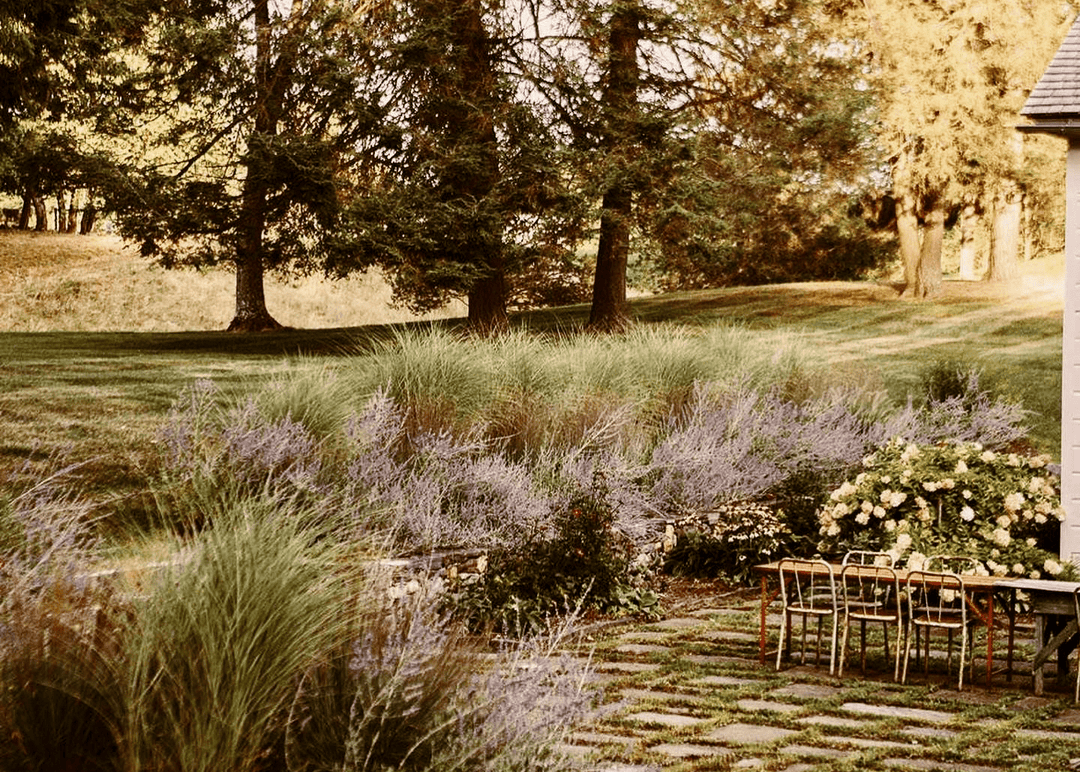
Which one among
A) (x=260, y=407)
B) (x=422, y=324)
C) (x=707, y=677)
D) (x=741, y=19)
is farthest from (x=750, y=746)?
(x=422, y=324)

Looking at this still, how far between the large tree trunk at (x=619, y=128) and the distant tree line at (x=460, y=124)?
0.05 m

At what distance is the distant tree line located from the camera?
2005 centimetres

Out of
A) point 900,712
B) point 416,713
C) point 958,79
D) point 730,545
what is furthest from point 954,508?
point 958,79

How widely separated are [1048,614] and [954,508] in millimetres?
2303

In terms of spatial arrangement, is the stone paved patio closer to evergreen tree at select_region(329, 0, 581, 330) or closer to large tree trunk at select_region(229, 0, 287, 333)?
evergreen tree at select_region(329, 0, 581, 330)

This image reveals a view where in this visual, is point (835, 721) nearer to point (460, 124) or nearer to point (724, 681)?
point (724, 681)

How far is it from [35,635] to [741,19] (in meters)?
21.1

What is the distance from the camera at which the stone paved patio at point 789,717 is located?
5.69 m

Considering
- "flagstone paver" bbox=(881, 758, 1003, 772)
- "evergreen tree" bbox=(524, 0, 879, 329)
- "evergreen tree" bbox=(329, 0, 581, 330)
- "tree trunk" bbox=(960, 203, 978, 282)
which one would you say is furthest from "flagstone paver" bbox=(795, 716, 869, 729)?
"tree trunk" bbox=(960, 203, 978, 282)

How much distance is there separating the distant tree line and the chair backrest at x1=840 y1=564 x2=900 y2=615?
10885mm

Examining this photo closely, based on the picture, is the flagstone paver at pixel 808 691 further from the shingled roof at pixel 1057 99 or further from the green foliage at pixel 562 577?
the shingled roof at pixel 1057 99

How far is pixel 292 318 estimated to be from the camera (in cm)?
3138

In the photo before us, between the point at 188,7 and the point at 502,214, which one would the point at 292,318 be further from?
the point at 502,214

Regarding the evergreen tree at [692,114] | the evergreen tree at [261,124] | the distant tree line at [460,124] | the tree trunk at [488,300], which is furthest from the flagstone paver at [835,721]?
the tree trunk at [488,300]
